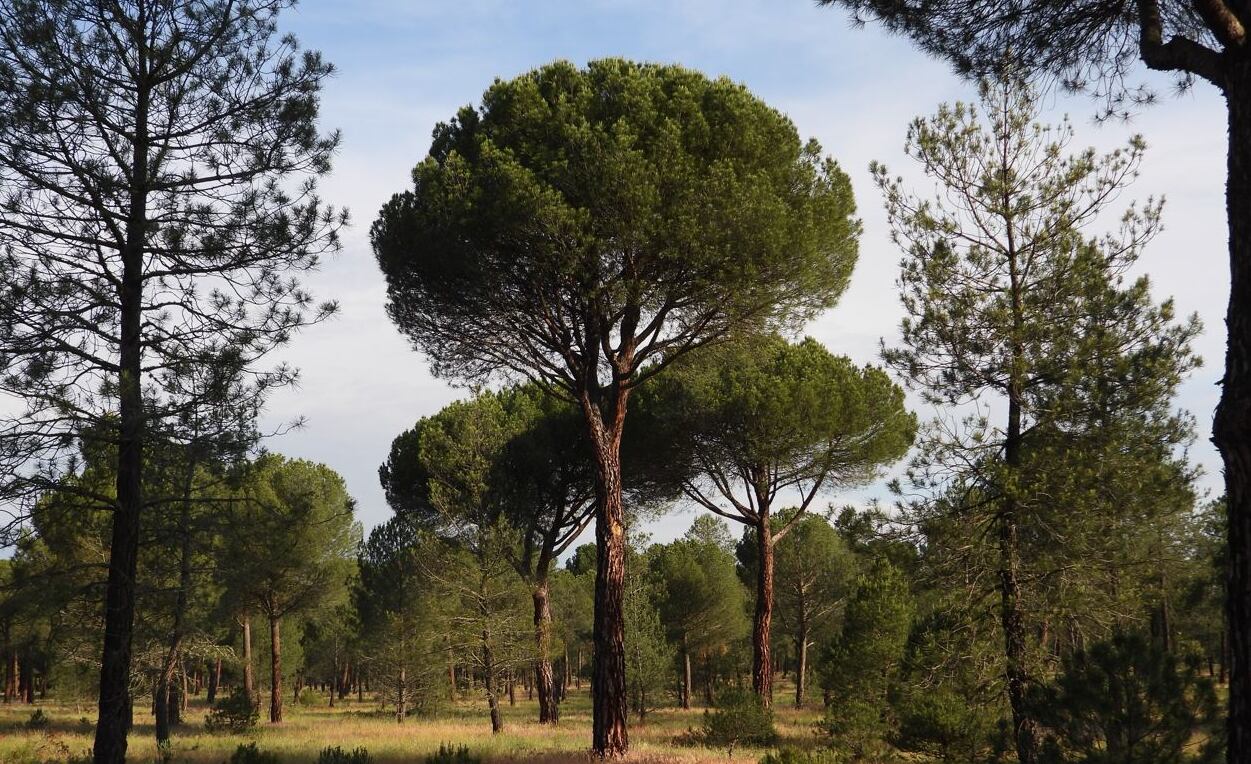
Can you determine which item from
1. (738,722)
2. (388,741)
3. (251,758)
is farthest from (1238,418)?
(388,741)

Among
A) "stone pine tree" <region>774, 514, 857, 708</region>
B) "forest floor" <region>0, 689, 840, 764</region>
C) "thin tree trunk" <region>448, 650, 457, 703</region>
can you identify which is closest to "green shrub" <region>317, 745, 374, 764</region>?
"forest floor" <region>0, 689, 840, 764</region>

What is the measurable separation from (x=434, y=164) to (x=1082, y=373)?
10.3 metres

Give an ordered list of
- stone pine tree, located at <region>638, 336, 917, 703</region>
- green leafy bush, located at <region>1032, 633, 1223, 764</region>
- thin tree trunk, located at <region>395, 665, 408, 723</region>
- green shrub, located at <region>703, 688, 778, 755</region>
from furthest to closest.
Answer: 1. thin tree trunk, located at <region>395, 665, 408, 723</region>
2. stone pine tree, located at <region>638, 336, 917, 703</region>
3. green shrub, located at <region>703, 688, 778, 755</region>
4. green leafy bush, located at <region>1032, 633, 1223, 764</region>

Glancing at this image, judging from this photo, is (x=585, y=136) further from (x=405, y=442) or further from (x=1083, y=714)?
(x=405, y=442)

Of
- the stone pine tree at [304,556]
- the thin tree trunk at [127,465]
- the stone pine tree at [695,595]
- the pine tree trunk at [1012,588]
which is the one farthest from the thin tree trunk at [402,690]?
the pine tree trunk at [1012,588]

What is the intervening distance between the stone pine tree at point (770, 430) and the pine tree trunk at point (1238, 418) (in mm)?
17473

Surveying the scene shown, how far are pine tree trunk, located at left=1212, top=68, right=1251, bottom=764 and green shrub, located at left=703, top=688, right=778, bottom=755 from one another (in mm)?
14874

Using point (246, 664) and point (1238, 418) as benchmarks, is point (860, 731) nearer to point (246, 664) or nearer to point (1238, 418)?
point (1238, 418)

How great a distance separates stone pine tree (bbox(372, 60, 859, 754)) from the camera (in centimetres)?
1438

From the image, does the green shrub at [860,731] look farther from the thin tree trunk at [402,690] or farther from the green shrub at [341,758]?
the thin tree trunk at [402,690]

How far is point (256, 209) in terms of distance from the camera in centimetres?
1205

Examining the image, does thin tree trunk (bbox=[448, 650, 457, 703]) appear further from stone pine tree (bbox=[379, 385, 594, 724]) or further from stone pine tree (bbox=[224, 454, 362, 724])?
stone pine tree (bbox=[224, 454, 362, 724])

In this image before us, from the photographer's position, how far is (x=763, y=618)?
24516mm

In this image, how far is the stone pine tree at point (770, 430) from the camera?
23.5 m
